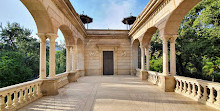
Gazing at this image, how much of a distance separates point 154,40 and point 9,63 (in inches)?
617

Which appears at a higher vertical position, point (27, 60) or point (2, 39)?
point (2, 39)

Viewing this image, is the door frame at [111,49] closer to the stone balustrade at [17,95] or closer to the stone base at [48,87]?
the stone base at [48,87]

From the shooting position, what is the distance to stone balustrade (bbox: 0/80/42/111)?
3.09 m

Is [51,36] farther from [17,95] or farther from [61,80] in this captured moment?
[61,80]

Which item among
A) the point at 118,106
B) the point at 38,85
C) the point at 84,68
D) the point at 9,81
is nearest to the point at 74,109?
the point at 118,106

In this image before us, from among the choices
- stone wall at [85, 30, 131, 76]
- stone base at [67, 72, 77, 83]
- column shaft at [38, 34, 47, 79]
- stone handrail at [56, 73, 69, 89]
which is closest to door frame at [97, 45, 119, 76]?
stone wall at [85, 30, 131, 76]

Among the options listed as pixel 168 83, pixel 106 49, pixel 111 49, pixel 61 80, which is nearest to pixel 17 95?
pixel 61 80

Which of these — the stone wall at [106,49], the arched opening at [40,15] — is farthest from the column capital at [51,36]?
the stone wall at [106,49]

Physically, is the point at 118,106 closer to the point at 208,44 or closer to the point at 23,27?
the point at 208,44

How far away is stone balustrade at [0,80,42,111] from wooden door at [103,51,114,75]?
7.56 m

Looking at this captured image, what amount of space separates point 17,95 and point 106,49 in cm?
851

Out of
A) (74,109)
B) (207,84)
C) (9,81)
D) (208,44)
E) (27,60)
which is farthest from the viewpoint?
(27,60)

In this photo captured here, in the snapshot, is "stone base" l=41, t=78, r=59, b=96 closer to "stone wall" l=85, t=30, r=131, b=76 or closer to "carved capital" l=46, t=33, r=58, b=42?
"carved capital" l=46, t=33, r=58, b=42

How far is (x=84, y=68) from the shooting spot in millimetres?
11117
